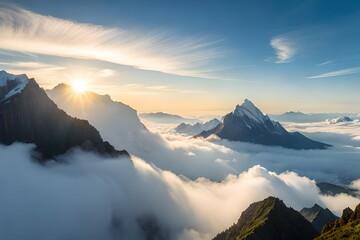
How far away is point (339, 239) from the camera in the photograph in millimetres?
185500

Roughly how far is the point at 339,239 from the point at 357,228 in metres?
13.3

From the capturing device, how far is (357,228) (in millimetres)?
191000
